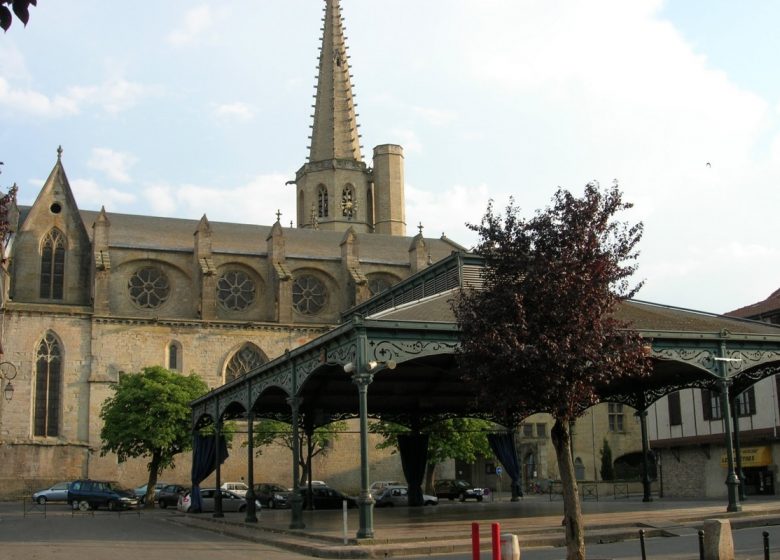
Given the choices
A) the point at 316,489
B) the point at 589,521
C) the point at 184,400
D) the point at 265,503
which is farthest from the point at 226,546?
the point at 184,400

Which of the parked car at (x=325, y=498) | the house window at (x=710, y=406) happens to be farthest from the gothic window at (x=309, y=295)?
the house window at (x=710, y=406)

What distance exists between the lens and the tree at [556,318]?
15.8m

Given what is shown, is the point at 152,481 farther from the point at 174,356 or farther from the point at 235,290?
the point at 235,290

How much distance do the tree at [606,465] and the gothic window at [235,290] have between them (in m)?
25.5

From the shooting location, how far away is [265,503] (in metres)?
44.0

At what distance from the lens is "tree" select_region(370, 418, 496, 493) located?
158 ft

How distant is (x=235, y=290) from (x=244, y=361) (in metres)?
5.51

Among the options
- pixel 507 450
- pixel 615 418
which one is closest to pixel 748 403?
pixel 507 450

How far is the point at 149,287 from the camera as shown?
191 ft

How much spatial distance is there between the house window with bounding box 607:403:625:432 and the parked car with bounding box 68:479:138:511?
36.1 m

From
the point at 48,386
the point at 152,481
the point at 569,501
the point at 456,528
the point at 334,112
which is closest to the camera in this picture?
the point at 569,501

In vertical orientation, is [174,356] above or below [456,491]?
above

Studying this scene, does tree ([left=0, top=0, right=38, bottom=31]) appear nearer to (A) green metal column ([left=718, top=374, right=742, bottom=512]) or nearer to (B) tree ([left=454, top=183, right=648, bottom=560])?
(B) tree ([left=454, top=183, right=648, bottom=560])

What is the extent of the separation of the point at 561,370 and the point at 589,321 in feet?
3.32
